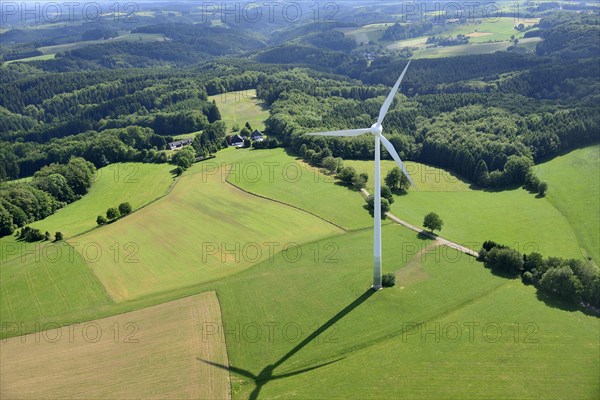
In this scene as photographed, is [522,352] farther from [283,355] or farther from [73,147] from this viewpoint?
[73,147]

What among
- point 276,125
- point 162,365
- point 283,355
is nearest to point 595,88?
point 276,125

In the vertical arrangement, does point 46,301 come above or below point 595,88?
below

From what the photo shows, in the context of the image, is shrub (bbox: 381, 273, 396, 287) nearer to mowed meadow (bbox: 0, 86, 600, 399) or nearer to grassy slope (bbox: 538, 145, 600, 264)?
mowed meadow (bbox: 0, 86, 600, 399)

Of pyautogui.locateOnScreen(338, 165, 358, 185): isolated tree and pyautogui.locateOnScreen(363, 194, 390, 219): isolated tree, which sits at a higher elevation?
pyautogui.locateOnScreen(338, 165, 358, 185): isolated tree

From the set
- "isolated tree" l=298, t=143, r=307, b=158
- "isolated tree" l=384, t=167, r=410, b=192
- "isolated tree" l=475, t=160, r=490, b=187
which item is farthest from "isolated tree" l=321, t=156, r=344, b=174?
"isolated tree" l=475, t=160, r=490, b=187

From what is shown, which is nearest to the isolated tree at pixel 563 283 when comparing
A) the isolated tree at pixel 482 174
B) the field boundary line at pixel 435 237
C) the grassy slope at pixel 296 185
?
the field boundary line at pixel 435 237

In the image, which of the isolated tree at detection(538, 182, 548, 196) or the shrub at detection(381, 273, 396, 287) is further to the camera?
the isolated tree at detection(538, 182, 548, 196)
